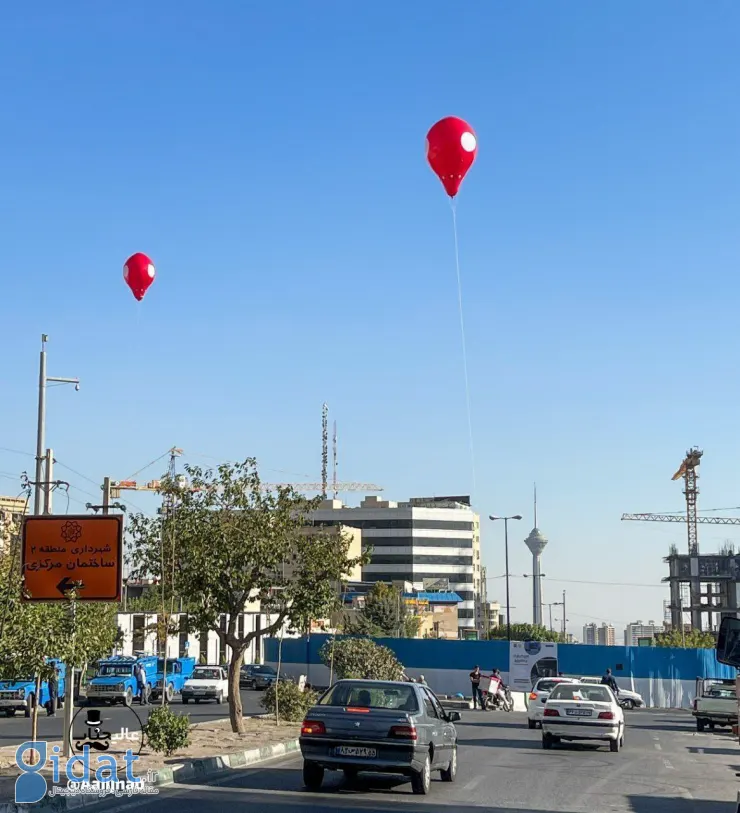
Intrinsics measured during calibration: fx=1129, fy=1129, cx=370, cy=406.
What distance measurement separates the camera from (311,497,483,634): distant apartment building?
172m

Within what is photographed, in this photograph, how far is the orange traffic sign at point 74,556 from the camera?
16.4 meters

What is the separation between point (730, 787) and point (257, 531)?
11.4m

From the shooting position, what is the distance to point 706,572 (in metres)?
174

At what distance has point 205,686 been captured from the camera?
164 feet

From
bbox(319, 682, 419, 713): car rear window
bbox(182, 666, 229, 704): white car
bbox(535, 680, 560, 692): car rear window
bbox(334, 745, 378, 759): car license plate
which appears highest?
bbox(319, 682, 419, 713): car rear window

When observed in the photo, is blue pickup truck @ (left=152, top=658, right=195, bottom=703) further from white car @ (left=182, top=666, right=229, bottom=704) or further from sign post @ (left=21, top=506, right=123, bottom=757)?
sign post @ (left=21, top=506, right=123, bottom=757)

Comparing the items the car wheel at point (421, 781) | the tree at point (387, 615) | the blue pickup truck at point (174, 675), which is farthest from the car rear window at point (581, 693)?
the tree at point (387, 615)

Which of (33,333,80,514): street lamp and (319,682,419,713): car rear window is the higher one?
(33,333,80,514): street lamp

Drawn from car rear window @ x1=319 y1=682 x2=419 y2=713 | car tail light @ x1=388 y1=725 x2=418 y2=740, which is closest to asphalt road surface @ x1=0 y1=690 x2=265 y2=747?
car rear window @ x1=319 y1=682 x2=419 y2=713

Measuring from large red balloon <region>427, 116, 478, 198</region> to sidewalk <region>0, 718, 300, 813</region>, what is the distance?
415 inches

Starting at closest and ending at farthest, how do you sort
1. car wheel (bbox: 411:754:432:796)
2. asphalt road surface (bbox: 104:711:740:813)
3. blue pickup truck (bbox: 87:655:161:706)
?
asphalt road surface (bbox: 104:711:740:813), car wheel (bbox: 411:754:432:796), blue pickup truck (bbox: 87:655:161:706)

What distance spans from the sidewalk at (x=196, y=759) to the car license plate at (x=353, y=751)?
254 centimetres

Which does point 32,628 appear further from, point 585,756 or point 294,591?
point 585,756

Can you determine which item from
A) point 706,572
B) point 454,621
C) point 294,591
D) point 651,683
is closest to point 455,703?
point 651,683
